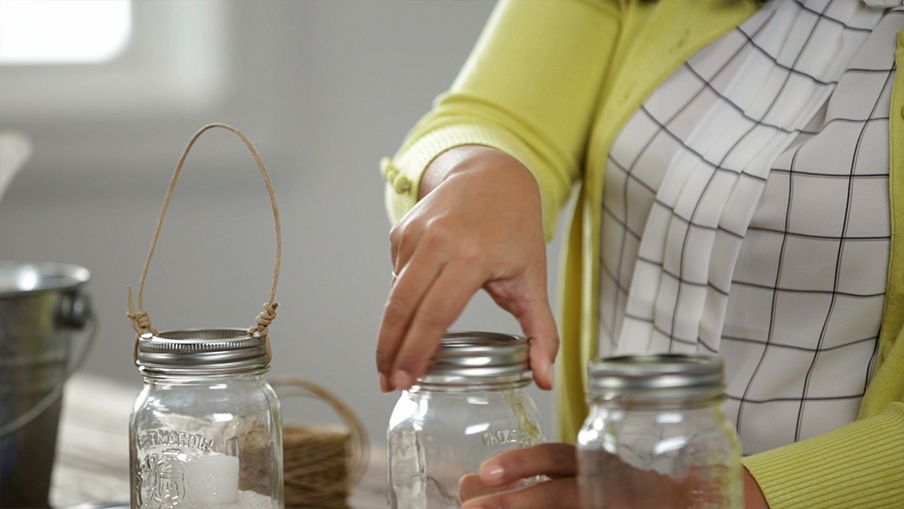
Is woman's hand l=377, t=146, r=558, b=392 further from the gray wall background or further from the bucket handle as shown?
the gray wall background

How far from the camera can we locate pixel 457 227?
0.58 m

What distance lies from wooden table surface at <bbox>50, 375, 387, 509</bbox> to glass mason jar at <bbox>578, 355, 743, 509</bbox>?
503 millimetres

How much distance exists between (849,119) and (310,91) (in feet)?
5.59

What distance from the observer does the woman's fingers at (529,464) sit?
52cm

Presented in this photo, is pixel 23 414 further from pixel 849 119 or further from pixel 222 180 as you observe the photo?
pixel 222 180

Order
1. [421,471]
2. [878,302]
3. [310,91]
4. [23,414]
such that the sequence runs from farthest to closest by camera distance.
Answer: [310,91] < [23,414] < [878,302] < [421,471]

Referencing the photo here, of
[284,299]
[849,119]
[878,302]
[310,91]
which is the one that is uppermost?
[310,91]

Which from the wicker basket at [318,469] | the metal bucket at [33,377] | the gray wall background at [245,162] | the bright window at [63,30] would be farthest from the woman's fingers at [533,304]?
the bright window at [63,30]

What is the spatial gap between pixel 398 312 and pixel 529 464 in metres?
0.10

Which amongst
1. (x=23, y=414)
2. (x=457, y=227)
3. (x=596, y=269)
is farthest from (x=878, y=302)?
(x=23, y=414)

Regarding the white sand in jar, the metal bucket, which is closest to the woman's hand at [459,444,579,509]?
the white sand in jar

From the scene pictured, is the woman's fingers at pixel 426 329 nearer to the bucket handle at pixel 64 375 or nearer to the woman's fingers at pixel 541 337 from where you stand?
the woman's fingers at pixel 541 337

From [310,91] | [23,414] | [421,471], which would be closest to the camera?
[421,471]

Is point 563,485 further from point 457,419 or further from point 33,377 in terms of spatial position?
point 33,377
